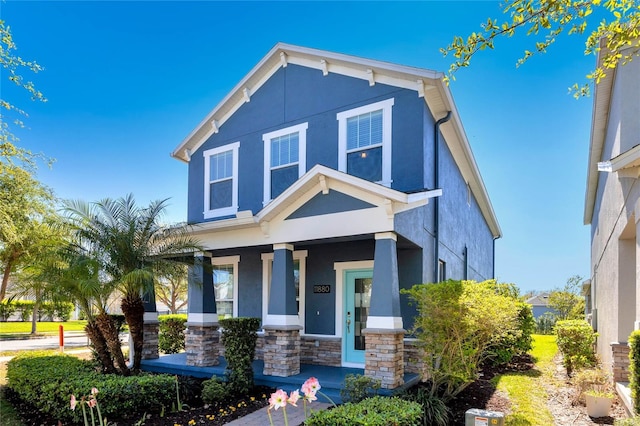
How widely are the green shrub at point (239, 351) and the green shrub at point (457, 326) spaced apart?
357 cm

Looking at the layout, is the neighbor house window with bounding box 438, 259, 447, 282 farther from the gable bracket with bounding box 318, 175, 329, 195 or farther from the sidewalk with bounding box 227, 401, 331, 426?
the sidewalk with bounding box 227, 401, 331, 426

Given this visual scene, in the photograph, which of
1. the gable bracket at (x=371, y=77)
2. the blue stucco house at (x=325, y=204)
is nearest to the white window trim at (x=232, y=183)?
the blue stucco house at (x=325, y=204)

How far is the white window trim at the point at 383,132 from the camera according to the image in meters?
9.99

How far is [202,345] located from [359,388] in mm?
4964

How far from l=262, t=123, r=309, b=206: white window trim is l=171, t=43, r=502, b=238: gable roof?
157cm

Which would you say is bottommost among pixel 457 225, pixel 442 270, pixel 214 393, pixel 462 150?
pixel 214 393

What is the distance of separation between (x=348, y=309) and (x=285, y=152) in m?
4.60

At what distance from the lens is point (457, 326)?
25.1 feet

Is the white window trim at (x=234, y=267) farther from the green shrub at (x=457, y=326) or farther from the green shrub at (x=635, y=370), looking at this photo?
the green shrub at (x=635, y=370)

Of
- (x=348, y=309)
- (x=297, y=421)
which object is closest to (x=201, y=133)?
(x=348, y=309)

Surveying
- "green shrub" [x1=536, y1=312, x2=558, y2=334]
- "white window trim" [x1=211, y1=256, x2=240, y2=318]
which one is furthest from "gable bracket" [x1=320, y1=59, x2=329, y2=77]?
"green shrub" [x1=536, y1=312, x2=558, y2=334]

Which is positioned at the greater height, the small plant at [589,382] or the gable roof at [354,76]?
the gable roof at [354,76]

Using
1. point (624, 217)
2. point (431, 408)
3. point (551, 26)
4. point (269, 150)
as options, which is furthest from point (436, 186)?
Result: point (551, 26)

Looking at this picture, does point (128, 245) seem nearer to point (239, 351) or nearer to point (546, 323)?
point (239, 351)
